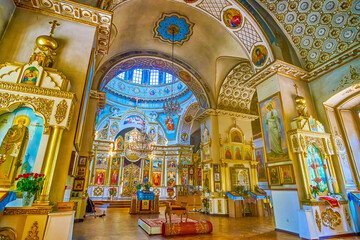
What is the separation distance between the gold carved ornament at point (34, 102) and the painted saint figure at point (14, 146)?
0.35 meters

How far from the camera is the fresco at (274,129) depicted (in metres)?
6.52

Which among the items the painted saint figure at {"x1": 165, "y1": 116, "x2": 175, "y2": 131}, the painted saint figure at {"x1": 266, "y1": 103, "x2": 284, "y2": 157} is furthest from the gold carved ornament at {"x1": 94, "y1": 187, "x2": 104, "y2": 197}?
the painted saint figure at {"x1": 266, "y1": 103, "x2": 284, "y2": 157}

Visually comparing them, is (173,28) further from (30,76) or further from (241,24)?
(30,76)

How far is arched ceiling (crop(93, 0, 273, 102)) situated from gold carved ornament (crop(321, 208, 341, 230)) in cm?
549

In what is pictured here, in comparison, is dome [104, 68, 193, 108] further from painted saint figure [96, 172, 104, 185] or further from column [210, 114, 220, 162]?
column [210, 114, 220, 162]

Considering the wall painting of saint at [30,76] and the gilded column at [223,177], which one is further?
the gilded column at [223,177]

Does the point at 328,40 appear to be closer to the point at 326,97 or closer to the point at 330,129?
the point at 326,97

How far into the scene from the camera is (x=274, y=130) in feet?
22.6

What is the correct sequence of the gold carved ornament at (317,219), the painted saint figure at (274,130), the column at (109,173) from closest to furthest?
the gold carved ornament at (317,219) → the painted saint figure at (274,130) → the column at (109,173)

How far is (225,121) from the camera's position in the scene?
11.6m

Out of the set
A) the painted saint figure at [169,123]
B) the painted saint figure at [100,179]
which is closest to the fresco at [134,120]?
the painted saint figure at [169,123]

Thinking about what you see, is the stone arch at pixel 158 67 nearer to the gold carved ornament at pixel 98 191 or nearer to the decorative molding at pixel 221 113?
the decorative molding at pixel 221 113

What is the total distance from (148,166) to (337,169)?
55.9ft

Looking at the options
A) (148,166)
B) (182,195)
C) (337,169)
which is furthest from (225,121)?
(148,166)
